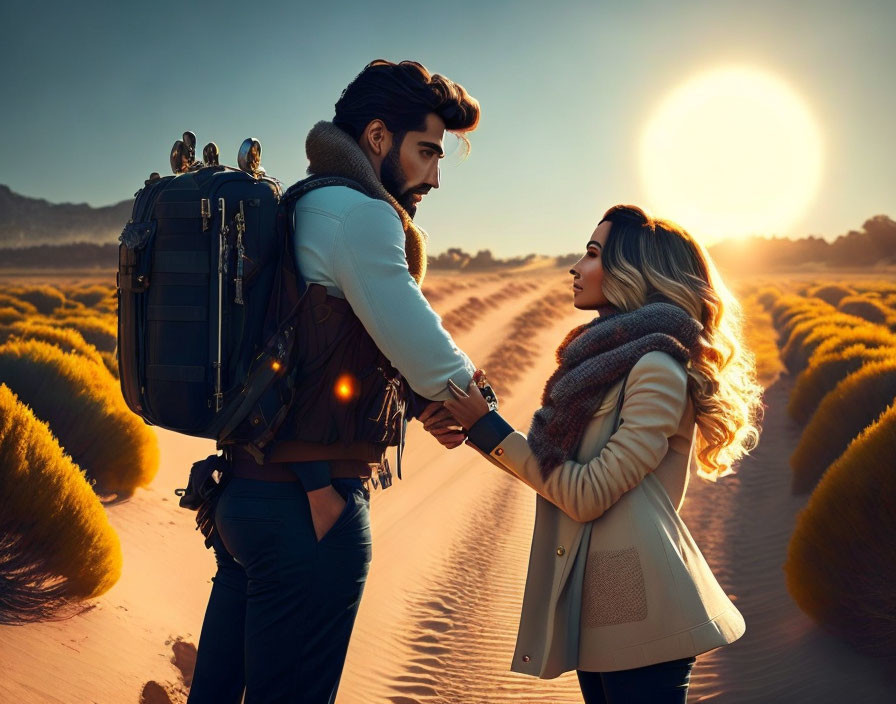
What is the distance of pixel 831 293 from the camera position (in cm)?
3597

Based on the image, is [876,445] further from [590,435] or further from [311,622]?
[311,622]

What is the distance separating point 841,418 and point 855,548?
378cm

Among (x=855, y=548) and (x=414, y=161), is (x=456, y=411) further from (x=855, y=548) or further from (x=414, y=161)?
(x=855, y=548)

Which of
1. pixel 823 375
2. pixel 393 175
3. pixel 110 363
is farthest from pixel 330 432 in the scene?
pixel 823 375

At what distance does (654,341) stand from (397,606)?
4908mm

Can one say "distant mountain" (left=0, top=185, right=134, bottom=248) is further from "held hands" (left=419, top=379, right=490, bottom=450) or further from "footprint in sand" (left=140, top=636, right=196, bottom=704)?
"held hands" (left=419, top=379, right=490, bottom=450)

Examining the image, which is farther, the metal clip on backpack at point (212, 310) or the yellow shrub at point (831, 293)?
the yellow shrub at point (831, 293)

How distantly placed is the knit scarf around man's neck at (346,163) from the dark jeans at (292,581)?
718 millimetres

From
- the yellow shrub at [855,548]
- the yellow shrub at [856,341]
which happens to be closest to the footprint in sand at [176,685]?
the yellow shrub at [855,548]

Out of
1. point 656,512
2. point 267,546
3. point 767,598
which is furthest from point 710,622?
point 767,598

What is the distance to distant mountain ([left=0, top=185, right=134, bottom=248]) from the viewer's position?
329 feet

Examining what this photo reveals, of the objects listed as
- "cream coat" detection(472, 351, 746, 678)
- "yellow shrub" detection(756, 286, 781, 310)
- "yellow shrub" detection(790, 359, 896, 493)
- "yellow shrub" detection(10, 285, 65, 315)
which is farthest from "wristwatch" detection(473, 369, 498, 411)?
"yellow shrub" detection(756, 286, 781, 310)

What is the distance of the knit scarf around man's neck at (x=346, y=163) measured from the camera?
2279 millimetres

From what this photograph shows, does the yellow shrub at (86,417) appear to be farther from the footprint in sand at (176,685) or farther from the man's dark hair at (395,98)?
the man's dark hair at (395,98)
